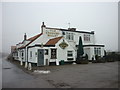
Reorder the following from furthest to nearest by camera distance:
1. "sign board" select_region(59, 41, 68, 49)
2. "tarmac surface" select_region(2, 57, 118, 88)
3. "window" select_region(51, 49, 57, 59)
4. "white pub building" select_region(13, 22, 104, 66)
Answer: "sign board" select_region(59, 41, 68, 49) → "window" select_region(51, 49, 57, 59) → "white pub building" select_region(13, 22, 104, 66) → "tarmac surface" select_region(2, 57, 118, 88)

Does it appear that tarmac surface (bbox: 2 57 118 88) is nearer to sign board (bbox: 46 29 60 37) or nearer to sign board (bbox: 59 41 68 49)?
sign board (bbox: 59 41 68 49)

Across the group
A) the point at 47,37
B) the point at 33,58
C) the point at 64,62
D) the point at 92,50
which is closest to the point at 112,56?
the point at 92,50

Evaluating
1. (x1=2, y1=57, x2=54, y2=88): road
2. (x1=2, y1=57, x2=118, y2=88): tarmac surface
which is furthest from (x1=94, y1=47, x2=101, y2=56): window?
(x1=2, y1=57, x2=54, y2=88): road

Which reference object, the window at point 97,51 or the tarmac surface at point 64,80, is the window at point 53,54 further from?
the window at point 97,51

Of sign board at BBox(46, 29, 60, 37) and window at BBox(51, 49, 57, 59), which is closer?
window at BBox(51, 49, 57, 59)

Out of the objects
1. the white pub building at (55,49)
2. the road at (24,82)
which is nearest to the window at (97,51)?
the white pub building at (55,49)

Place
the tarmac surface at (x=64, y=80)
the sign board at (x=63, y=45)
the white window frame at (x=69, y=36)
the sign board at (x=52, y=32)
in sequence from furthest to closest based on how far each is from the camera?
the white window frame at (x=69, y=36) → the sign board at (x=52, y=32) → the sign board at (x=63, y=45) → the tarmac surface at (x=64, y=80)

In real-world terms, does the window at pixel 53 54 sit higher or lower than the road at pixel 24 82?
higher

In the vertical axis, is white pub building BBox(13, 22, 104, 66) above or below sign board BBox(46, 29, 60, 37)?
below

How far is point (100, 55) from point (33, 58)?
15.1 metres

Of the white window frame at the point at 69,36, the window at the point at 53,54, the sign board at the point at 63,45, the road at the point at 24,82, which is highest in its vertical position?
the white window frame at the point at 69,36

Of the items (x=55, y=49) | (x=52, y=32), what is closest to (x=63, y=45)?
(x=55, y=49)

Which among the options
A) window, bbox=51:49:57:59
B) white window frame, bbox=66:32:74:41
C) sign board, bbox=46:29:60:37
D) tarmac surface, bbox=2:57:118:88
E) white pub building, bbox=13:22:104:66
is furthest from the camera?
white window frame, bbox=66:32:74:41

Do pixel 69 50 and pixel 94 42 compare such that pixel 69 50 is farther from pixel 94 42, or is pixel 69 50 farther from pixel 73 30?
pixel 94 42
